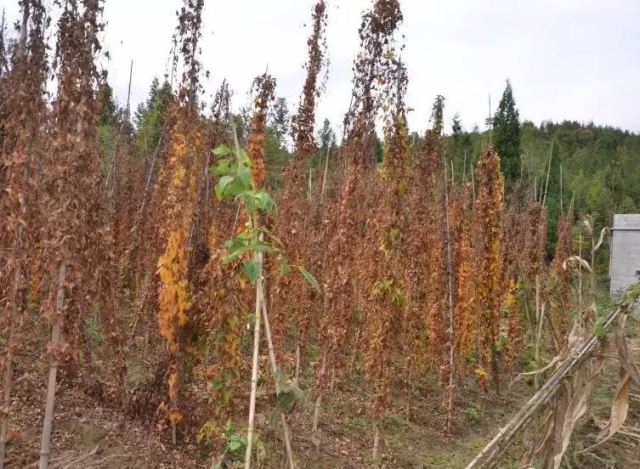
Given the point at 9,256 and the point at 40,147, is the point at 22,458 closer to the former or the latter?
the point at 9,256

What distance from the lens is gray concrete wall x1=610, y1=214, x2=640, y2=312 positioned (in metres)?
21.2

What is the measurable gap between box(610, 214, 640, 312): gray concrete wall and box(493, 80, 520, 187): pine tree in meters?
8.66

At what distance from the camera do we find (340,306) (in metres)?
6.06

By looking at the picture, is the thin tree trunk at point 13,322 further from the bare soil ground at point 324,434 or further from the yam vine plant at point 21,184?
the bare soil ground at point 324,434

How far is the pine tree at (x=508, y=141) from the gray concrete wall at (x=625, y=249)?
28.4 feet

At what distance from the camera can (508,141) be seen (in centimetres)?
3209

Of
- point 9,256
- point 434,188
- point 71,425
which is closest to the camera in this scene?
point 9,256

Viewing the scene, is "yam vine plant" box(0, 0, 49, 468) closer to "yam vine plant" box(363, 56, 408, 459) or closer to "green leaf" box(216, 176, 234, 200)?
"green leaf" box(216, 176, 234, 200)

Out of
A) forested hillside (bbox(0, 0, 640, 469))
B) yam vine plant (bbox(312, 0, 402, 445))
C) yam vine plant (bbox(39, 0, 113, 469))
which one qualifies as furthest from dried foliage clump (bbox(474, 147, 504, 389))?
yam vine plant (bbox(39, 0, 113, 469))

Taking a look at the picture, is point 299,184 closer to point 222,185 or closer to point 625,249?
point 222,185

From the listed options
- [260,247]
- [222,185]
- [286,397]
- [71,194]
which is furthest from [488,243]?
[222,185]

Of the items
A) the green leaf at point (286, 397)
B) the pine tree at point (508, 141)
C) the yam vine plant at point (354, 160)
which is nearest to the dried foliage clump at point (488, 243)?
the yam vine plant at point (354, 160)

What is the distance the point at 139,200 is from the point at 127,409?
7.97 m

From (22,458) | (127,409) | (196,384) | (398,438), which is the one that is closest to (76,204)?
(22,458)
